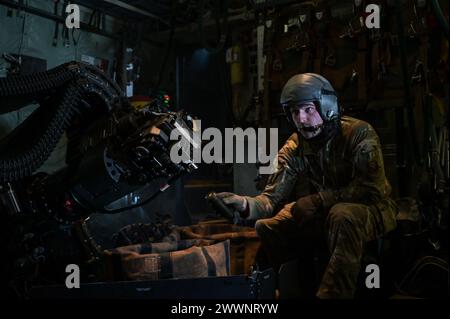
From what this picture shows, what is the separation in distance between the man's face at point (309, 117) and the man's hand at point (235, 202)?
62cm

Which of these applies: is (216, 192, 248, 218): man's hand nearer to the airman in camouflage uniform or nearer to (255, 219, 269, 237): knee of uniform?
the airman in camouflage uniform

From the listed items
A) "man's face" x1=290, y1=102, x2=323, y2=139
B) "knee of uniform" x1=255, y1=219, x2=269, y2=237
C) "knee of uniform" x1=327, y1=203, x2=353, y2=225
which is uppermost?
"man's face" x1=290, y1=102, x2=323, y2=139

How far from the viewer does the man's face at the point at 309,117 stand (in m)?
2.77

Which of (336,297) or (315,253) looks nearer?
(336,297)

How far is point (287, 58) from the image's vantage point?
14.1 ft

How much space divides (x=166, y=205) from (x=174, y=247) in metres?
1.72

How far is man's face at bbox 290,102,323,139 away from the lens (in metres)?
2.77

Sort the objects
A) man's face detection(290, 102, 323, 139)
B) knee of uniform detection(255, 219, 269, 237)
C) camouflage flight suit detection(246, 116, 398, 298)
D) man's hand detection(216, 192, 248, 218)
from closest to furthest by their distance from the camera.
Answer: camouflage flight suit detection(246, 116, 398, 298)
man's hand detection(216, 192, 248, 218)
man's face detection(290, 102, 323, 139)
knee of uniform detection(255, 219, 269, 237)

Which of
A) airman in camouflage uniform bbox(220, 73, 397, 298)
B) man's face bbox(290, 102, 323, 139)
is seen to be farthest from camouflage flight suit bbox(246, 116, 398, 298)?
man's face bbox(290, 102, 323, 139)

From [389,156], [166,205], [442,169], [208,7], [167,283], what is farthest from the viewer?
[208,7]

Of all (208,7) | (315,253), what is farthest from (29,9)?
(315,253)

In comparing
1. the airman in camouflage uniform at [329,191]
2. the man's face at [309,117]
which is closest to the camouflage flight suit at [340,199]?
the airman in camouflage uniform at [329,191]

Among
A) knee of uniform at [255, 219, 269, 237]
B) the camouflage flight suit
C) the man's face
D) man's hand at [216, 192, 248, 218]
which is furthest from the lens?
knee of uniform at [255, 219, 269, 237]
